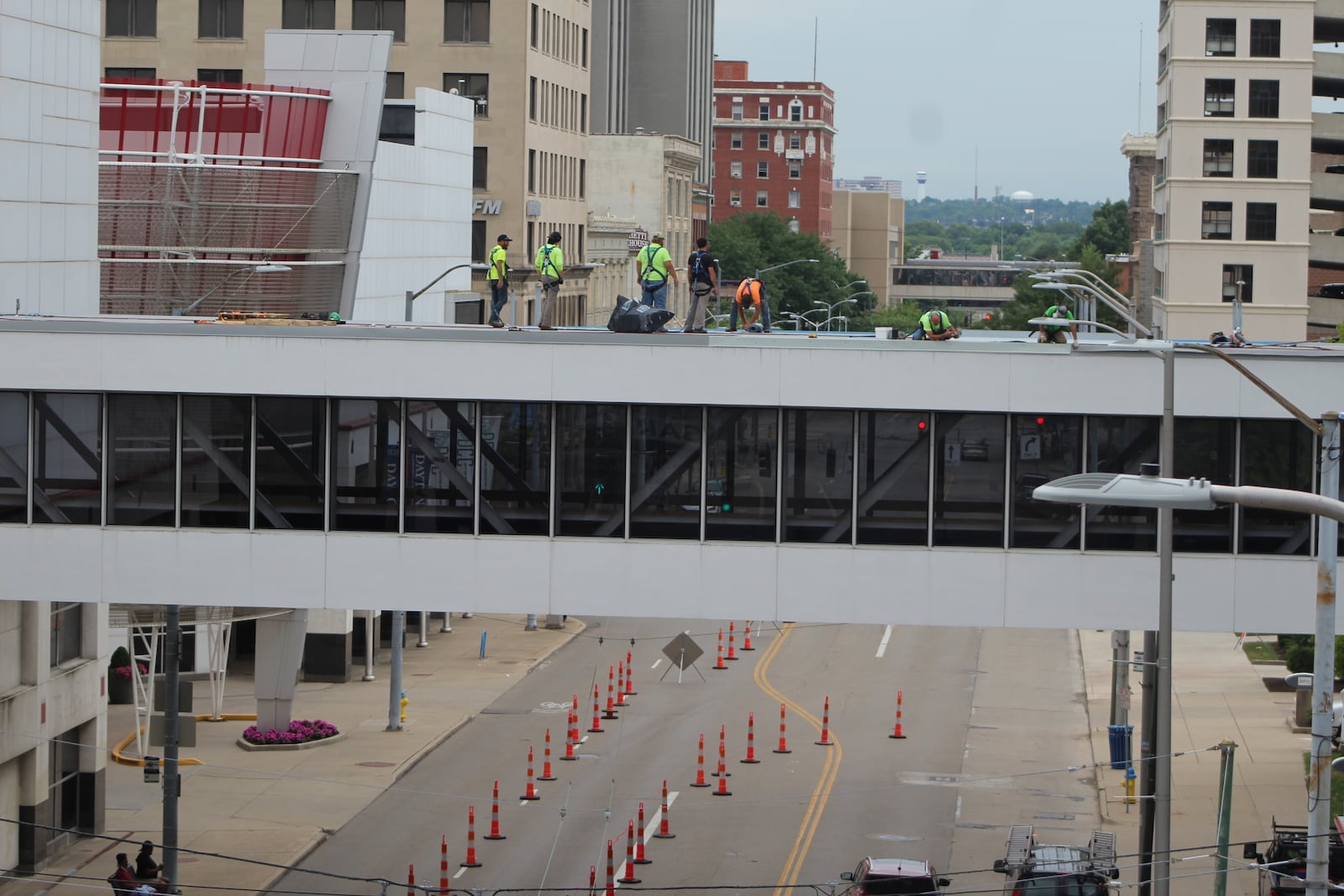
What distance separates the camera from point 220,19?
3174 inches

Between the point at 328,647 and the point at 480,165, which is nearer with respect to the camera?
the point at 328,647

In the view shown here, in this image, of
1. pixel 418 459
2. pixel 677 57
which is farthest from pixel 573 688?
pixel 677 57

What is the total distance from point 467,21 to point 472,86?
2747 millimetres

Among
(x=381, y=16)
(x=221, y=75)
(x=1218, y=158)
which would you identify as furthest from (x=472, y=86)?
(x=1218, y=158)

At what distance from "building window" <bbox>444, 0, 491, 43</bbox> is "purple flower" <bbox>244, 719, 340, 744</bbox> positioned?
42876 mm

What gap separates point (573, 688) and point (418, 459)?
27.3 metres

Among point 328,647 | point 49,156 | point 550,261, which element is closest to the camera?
point 550,261

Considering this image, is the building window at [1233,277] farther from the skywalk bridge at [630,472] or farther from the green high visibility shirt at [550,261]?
the skywalk bridge at [630,472]

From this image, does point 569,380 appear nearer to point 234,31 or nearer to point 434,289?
point 434,289

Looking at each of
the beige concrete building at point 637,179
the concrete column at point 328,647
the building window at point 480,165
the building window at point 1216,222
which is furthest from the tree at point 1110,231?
the concrete column at point 328,647

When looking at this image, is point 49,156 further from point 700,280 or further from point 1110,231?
point 1110,231

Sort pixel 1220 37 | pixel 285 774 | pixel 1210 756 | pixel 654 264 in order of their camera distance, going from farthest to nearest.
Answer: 1. pixel 1220 37
2. pixel 1210 756
3. pixel 285 774
4. pixel 654 264

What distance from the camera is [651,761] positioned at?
45344mm

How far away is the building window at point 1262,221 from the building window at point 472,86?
3371 cm
